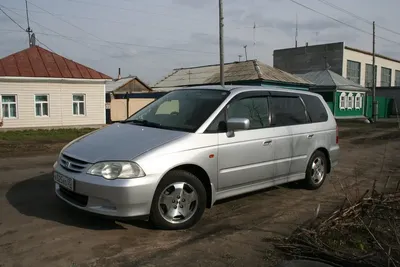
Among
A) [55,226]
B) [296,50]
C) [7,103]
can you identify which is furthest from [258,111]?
[296,50]

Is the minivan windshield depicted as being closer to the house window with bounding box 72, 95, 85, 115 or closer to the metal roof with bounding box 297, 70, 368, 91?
the house window with bounding box 72, 95, 85, 115

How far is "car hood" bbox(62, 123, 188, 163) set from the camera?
4.10 m

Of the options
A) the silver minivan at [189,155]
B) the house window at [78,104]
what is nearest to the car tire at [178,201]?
the silver minivan at [189,155]

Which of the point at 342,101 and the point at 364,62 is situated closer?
the point at 342,101

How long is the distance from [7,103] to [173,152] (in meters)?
20.7

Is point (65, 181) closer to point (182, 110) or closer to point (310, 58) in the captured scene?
point (182, 110)

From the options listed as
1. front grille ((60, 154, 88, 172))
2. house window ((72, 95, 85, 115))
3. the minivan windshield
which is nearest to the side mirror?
the minivan windshield

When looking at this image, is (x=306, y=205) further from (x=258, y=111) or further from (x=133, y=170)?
(x=133, y=170)

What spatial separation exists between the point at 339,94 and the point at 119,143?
35645 mm

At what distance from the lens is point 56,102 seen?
2333cm

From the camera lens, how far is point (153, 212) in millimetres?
4199

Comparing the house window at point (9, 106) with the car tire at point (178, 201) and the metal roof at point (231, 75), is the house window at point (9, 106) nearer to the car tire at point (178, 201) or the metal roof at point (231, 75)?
the metal roof at point (231, 75)

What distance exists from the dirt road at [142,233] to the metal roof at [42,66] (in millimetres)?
17630

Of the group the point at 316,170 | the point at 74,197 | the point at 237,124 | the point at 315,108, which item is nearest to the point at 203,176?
the point at 237,124
